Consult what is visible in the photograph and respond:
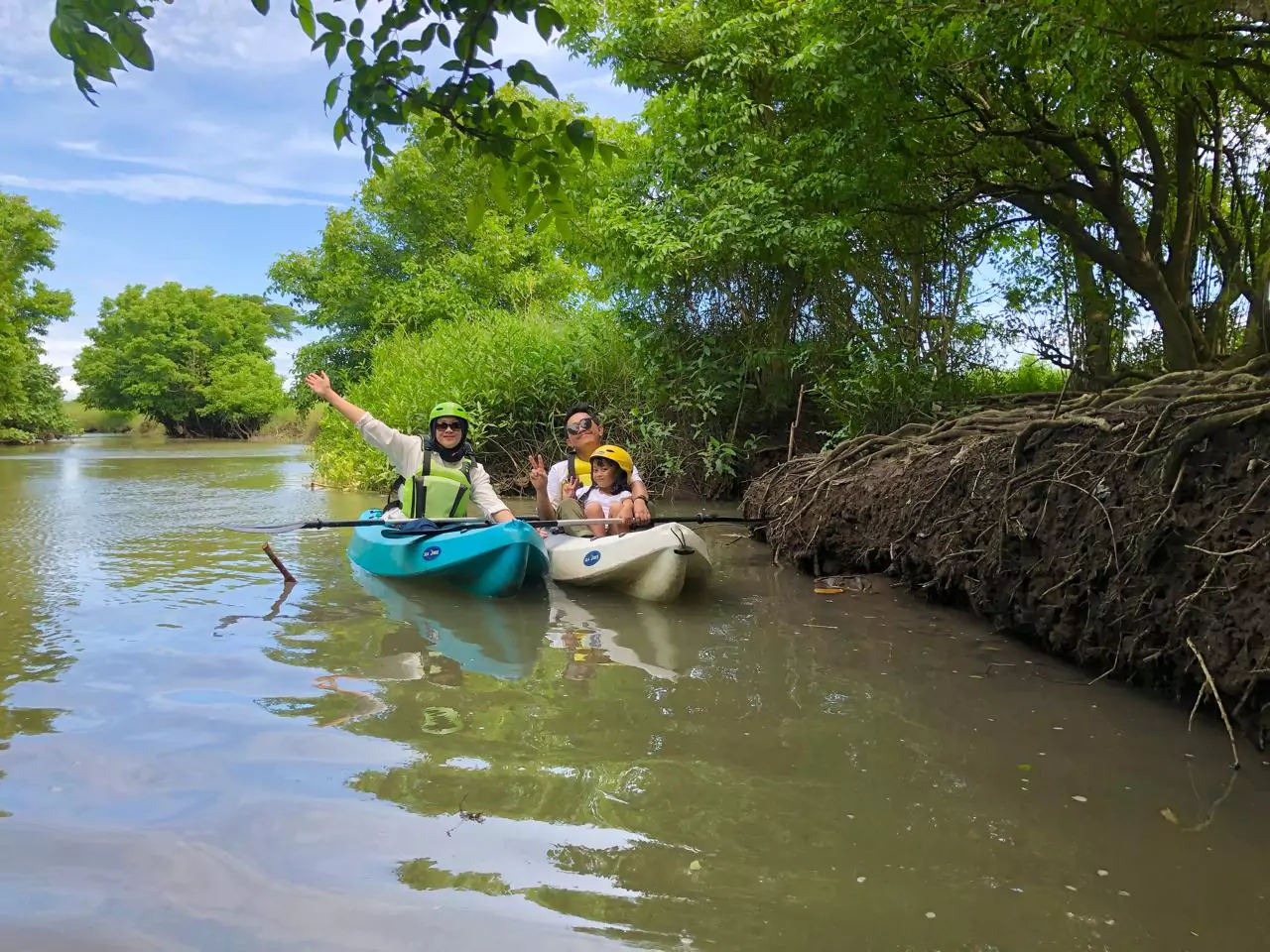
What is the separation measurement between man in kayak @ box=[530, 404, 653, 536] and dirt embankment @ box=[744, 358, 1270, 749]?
5.84ft

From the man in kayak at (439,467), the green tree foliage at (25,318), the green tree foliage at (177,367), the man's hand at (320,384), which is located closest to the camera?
the man's hand at (320,384)

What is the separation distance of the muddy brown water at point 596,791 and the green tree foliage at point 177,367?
43.3 meters

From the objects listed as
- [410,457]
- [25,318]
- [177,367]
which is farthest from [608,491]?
[177,367]

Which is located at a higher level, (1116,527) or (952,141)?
(952,141)

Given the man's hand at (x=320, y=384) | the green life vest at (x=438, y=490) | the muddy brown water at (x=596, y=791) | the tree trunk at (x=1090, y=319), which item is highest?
the tree trunk at (x=1090, y=319)

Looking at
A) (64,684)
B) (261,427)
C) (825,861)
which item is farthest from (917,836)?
(261,427)

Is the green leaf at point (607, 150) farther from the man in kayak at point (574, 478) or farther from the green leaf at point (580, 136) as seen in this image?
the man in kayak at point (574, 478)

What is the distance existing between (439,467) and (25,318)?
34232 millimetres

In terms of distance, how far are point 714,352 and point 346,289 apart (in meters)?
17.8

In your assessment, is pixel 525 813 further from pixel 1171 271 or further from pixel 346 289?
pixel 346 289

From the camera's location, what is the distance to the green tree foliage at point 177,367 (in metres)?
43.8

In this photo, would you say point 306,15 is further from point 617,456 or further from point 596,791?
point 617,456

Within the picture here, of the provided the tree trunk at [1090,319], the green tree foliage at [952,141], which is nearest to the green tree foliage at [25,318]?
the green tree foliage at [952,141]

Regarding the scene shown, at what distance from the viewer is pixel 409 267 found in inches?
979
